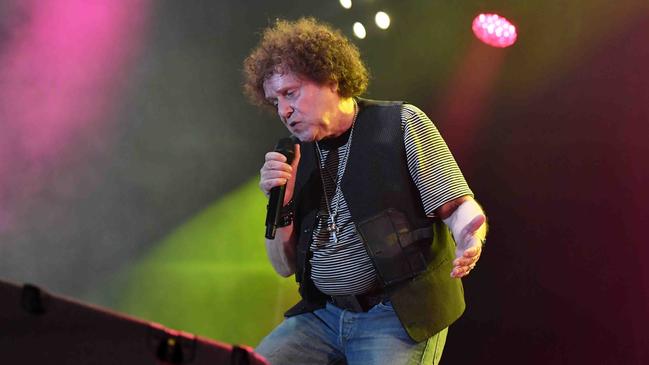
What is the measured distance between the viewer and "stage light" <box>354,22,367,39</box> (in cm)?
338

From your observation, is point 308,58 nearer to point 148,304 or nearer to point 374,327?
point 374,327

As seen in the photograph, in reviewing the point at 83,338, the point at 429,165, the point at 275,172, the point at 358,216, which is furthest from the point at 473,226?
the point at 83,338

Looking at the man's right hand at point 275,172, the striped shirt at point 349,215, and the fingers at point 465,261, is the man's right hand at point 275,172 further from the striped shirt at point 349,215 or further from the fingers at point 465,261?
the fingers at point 465,261

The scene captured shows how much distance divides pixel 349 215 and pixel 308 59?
52 cm

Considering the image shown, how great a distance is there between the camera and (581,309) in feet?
9.06

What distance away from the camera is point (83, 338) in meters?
1.12

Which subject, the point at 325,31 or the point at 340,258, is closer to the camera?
the point at 340,258

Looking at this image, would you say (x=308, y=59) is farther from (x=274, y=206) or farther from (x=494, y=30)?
(x=494, y=30)

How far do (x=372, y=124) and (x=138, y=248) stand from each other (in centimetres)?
160

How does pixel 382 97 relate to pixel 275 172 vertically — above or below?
above

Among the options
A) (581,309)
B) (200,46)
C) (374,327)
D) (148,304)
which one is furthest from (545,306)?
(200,46)

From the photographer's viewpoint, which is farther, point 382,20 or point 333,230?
point 382,20

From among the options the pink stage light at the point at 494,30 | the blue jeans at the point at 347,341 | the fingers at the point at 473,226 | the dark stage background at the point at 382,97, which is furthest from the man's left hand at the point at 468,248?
the pink stage light at the point at 494,30

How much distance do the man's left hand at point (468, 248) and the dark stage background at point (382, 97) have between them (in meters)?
1.26
